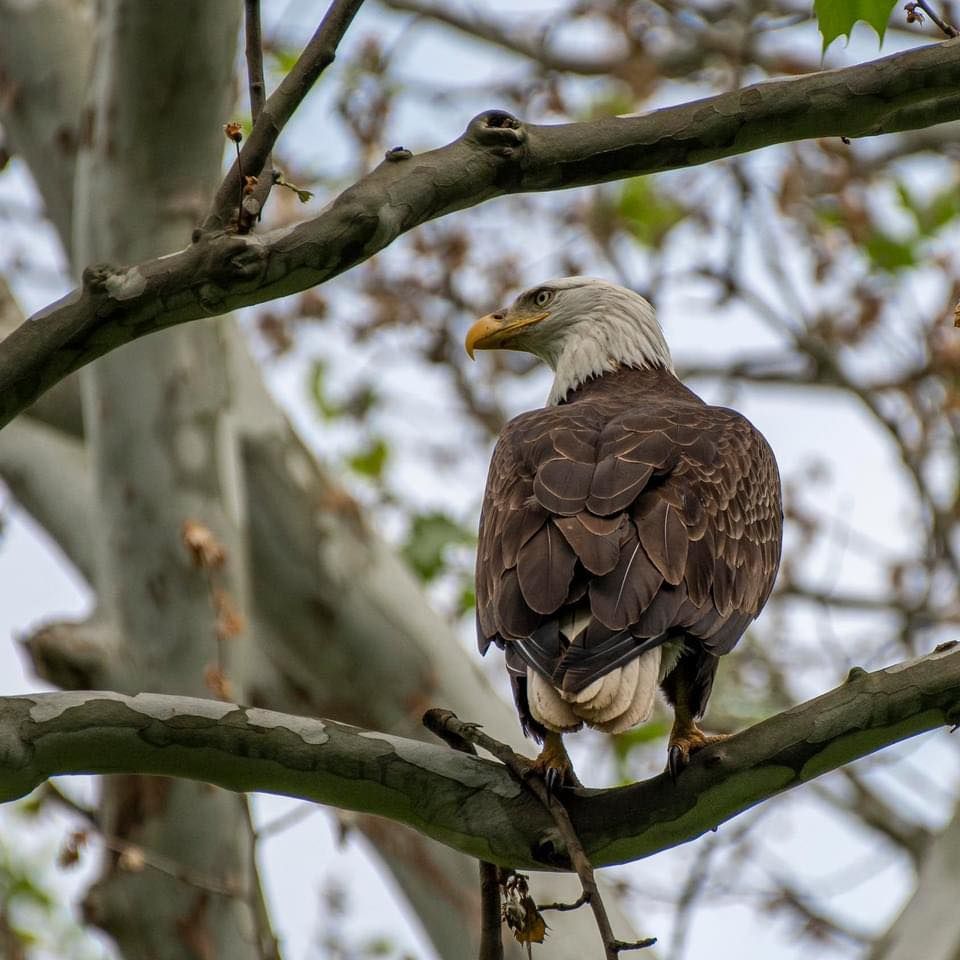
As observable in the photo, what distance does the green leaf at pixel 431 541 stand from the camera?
8.34m

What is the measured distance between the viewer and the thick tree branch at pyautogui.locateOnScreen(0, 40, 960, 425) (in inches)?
127

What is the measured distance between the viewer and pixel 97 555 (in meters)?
7.00

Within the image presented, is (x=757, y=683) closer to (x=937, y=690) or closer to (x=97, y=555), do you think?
(x=97, y=555)

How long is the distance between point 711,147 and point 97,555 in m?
4.27

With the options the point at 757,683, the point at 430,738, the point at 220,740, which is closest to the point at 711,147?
the point at 220,740

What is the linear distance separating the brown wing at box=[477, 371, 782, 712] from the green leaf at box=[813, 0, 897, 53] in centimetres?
149

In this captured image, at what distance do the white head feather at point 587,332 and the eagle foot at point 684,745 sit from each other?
2.67 meters

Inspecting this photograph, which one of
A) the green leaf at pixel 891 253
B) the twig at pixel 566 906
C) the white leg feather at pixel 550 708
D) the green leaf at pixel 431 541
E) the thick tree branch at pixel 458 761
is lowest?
the twig at pixel 566 906

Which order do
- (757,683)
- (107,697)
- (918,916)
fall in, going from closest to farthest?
(107,697)
(918,916)
(757,683)

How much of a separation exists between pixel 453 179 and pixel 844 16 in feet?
3.38

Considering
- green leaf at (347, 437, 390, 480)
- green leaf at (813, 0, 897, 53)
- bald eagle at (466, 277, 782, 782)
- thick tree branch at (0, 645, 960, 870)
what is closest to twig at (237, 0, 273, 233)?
thick tree branch at (0, 645, 960, 870)

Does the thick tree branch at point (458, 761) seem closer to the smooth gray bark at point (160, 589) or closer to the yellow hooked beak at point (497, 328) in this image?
the smooth gray bark at point (160, 589)

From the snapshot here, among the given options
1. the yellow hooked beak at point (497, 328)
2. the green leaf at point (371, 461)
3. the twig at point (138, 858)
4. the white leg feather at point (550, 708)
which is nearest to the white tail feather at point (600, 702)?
the white leg feather at point (550, 708)

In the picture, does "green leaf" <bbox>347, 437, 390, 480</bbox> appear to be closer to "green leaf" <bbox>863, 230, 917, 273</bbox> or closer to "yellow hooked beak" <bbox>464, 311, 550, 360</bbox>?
"yellow hooked beak" <bbox>464, 311, 550, 360</bbox>
